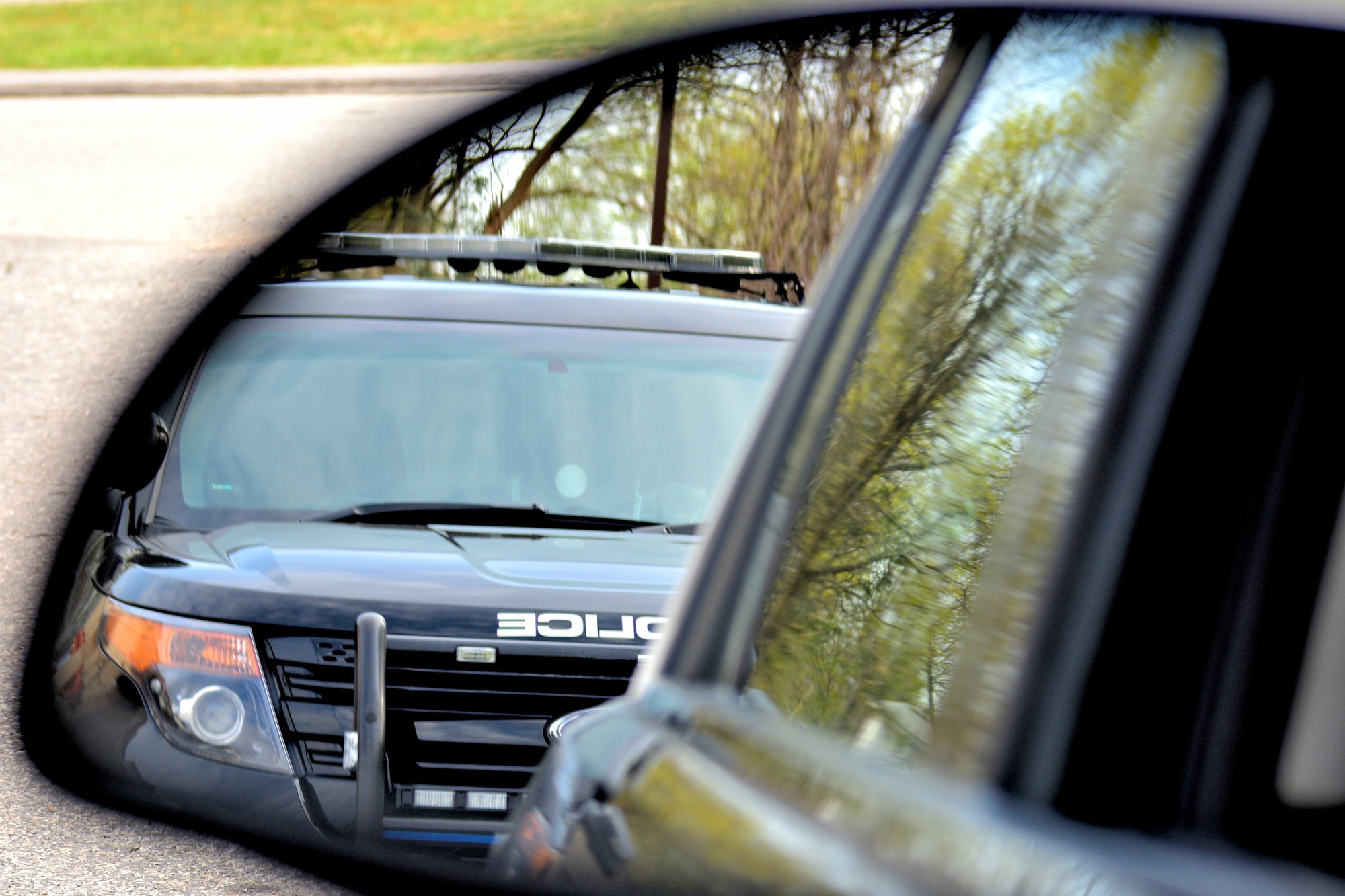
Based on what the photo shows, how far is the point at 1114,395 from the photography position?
2.86 feet

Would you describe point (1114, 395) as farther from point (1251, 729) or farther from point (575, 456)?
point (575, 456)

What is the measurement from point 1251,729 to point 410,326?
324 centimetres

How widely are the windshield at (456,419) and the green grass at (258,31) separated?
47.0ft

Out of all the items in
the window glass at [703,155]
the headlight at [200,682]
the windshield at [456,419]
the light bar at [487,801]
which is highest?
the window glass at [703,155]

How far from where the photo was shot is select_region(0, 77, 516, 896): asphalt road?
13.1ft

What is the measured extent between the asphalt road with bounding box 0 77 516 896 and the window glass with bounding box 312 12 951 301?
0.30 m

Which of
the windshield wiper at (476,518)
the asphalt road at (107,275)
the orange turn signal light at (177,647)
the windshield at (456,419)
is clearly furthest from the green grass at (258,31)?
the orange turn signal light at (177,647)

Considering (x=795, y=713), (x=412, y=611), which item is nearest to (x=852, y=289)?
(x=795, y=713)

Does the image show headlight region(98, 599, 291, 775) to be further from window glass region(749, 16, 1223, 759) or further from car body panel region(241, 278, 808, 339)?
window glass region(749, 16, 1223, 759)

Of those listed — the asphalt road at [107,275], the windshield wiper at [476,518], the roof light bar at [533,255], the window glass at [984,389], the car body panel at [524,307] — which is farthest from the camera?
the asphalt road at [107,275]

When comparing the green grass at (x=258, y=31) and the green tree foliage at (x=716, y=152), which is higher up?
the green grass at (x=258, y=31)

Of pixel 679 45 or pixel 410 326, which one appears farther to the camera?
pixel 410 326

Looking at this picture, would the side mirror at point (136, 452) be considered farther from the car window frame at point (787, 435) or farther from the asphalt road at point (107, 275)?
the car window frame at point (787, 435)

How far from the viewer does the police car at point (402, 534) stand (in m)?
2.60
